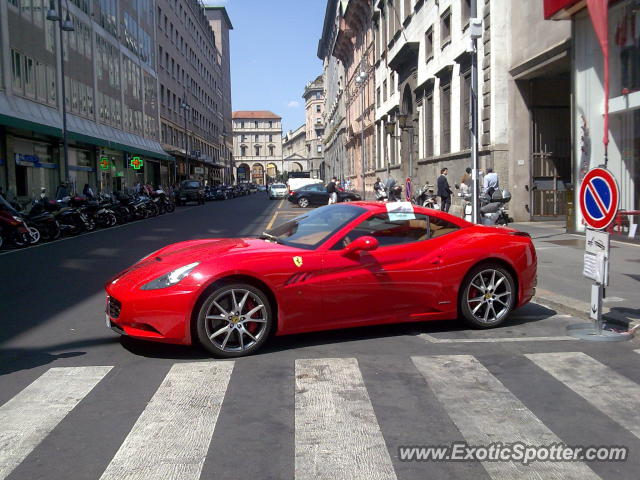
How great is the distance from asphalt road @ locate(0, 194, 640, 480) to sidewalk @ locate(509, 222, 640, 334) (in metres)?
0.66

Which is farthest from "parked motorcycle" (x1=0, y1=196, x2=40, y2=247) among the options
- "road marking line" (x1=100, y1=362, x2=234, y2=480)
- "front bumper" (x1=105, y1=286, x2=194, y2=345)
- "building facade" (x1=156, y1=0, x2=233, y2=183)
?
"building facade" (x1=156, y1=0, x2=233, y2=183)

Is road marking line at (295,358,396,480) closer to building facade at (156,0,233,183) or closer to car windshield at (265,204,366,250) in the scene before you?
car windshield at (265,204,366,250)

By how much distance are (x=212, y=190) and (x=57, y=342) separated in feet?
167

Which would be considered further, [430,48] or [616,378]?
[430,48]

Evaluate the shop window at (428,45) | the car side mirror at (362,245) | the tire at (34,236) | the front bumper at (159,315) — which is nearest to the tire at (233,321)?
the front bumper at (159,315)

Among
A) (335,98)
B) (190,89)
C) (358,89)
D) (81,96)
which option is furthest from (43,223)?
(335,98)

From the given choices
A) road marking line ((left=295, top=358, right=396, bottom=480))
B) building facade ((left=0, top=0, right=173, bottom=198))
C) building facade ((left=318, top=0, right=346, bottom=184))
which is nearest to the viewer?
road marking line ((left=295, top=358, right=396, bottom=480))

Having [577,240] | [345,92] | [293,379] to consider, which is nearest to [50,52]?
[577,240]

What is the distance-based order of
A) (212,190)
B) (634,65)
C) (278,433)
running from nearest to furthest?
(278,433)
(634,65)
(212,190)

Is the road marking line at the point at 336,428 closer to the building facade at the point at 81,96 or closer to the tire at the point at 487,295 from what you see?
the tire at the point at 487,295

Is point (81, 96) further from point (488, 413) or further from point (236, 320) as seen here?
point (488, 413)

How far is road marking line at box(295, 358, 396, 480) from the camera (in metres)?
3.24

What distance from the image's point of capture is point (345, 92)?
71938 mm

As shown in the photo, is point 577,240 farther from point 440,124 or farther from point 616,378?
point 440,124
